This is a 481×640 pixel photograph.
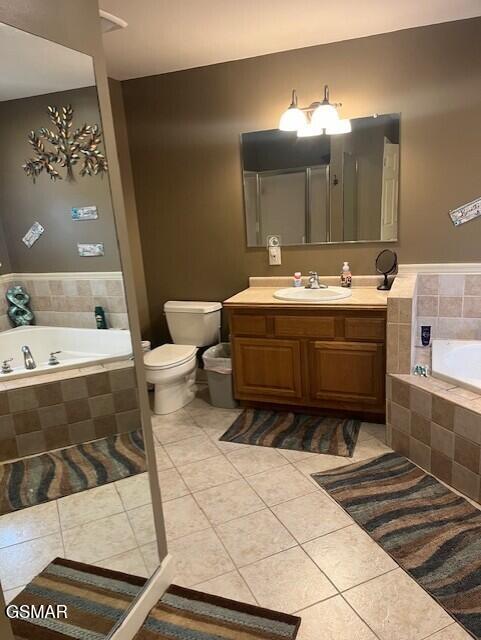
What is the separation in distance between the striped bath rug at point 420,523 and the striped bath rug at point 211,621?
1.84ft

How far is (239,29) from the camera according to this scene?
2668 millimetres

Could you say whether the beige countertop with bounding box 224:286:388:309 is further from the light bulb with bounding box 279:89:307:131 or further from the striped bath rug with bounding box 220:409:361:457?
the light bulb with bounding box 279:89:307:131

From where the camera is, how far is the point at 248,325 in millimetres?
3062

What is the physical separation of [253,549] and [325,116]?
2555mm

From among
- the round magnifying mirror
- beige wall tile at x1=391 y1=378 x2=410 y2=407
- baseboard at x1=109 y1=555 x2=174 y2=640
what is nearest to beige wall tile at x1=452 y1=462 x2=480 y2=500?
beige wall tile at x1=391 y1=378 x2=410 y2=407

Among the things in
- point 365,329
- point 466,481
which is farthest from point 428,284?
point 466,481

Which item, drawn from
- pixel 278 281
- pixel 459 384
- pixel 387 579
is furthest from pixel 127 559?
pixel 278 281

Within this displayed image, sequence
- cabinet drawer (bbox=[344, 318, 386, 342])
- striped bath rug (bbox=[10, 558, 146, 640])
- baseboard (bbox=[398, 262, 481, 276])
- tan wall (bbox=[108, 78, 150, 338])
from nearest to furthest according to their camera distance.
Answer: striped bath rug (bbox=[10, 558, 146, 640]) → cabinet drawer (bbox=[344, 318, 386, 342]) → baseboard (bbox=[398, 262, 481, 276]) → tan wall (bbox=[108, 78, 150, 338])

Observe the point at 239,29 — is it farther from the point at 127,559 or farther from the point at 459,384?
the point at 127,559

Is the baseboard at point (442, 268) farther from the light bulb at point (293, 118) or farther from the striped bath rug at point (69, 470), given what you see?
the striped bath rug at point (69, 470)

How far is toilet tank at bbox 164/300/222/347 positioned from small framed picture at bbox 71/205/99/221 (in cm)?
179

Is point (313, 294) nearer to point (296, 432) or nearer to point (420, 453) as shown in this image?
point (296, 432)

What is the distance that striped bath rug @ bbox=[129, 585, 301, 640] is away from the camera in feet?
5.12

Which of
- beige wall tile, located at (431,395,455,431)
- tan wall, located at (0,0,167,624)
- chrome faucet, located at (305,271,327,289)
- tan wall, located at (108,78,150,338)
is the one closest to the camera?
tan wall, located at (0,0,167,624)
